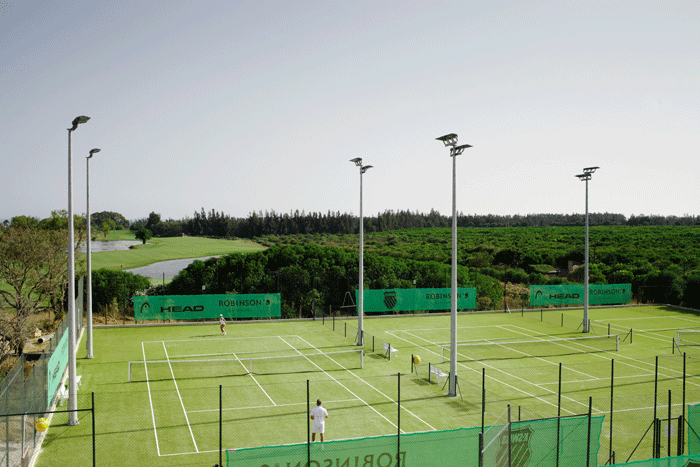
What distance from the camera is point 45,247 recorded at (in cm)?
3638

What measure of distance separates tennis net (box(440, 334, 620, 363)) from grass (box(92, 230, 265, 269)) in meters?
53.3

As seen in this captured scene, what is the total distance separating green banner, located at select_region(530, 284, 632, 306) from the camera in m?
44.8

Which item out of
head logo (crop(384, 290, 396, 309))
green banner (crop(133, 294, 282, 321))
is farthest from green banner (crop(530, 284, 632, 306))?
green banner (crop(133, 294, 282, 321))

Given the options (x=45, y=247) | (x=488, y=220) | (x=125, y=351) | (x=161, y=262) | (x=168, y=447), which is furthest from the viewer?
(x=488, y=220)

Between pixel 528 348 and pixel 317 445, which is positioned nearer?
pixel 317 445

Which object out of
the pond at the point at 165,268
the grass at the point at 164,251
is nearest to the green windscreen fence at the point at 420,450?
the grass at the point at 164,251

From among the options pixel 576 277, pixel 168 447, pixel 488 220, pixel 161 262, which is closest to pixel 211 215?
pixel 161 262

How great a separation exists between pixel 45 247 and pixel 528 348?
29.9 m

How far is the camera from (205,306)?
37.8 meters

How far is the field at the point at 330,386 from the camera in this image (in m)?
16.8

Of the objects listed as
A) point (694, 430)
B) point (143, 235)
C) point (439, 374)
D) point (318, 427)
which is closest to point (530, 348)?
point (439, 374)

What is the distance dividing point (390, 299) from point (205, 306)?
13260 millimetres

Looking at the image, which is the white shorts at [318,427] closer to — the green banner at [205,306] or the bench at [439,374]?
the bench at [439,374]

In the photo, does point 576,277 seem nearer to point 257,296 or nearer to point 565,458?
point 257,296
